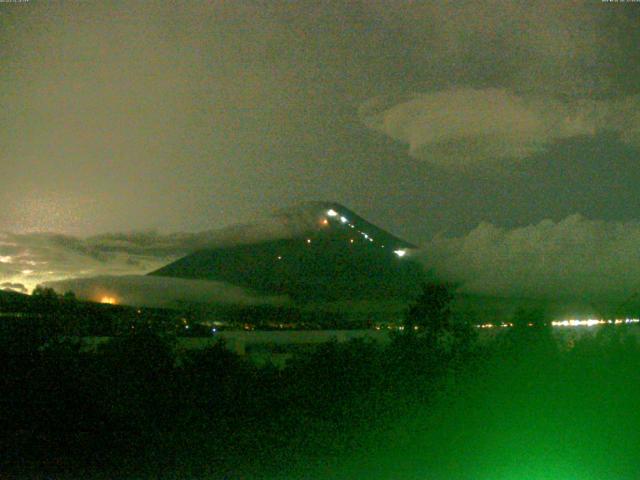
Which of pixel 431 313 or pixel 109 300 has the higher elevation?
pixel 109 300

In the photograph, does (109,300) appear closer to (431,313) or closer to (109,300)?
(109,300)

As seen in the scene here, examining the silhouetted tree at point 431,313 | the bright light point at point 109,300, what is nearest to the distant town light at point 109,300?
the bright light point at point 109,300

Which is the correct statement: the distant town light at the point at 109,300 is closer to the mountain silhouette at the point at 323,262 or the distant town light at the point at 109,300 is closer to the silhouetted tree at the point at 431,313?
the mountain silhouette at the point at 323,262

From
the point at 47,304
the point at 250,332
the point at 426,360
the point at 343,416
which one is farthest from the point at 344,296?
the point at 47,304

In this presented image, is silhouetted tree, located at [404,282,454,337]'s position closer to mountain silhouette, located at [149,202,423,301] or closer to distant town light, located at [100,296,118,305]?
mountain silhouette, located at [149,202,423,301]

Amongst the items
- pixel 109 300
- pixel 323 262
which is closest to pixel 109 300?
pixel 109 300

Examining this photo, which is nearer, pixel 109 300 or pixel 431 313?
pixel 431 313

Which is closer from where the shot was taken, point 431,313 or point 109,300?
point 431,313

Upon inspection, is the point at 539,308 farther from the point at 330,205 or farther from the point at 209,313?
the point at 209,313

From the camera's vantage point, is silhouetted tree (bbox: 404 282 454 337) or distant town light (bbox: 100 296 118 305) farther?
Result: distant town light (bbox: 100 296 118 305)

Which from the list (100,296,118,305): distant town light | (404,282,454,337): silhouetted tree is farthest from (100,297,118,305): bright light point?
(404,282,454,337): silhouetted tree

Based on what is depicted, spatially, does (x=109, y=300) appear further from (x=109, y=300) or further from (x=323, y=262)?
(x=323, y=262)
